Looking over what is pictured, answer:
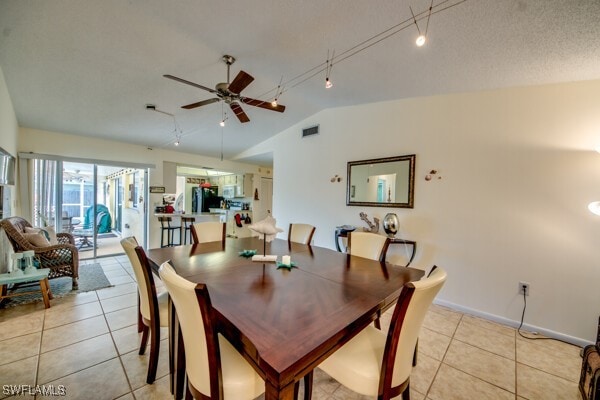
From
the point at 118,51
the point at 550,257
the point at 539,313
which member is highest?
the point at 118,51

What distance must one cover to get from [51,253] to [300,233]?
10.7 ft

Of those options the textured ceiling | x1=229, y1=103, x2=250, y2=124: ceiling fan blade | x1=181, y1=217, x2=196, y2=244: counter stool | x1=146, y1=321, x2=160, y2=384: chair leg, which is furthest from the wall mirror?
x1=181, y1=217, x2=196, y2=244: counter stool

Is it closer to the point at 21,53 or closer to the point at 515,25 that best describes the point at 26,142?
the point at 21,53

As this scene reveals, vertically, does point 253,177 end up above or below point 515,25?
below

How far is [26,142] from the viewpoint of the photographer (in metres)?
3.84

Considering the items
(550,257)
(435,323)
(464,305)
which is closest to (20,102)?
(435,323)

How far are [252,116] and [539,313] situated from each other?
4644 millimetres

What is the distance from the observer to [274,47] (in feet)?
7.57

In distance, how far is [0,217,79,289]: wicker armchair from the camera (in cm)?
273

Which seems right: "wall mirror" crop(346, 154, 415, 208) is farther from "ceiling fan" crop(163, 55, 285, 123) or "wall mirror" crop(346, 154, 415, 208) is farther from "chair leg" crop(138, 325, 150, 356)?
"chair leg" crop(138, 325, 150, 356)

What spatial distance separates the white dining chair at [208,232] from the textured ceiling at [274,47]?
1.83 metres

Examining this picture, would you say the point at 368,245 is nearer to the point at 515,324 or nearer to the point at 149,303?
the point at 515,324

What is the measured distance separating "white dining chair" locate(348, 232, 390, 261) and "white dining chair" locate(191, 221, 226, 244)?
1536 mm

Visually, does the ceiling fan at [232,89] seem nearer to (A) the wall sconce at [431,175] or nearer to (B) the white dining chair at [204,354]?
(B) the white dining chair at [204,354]
